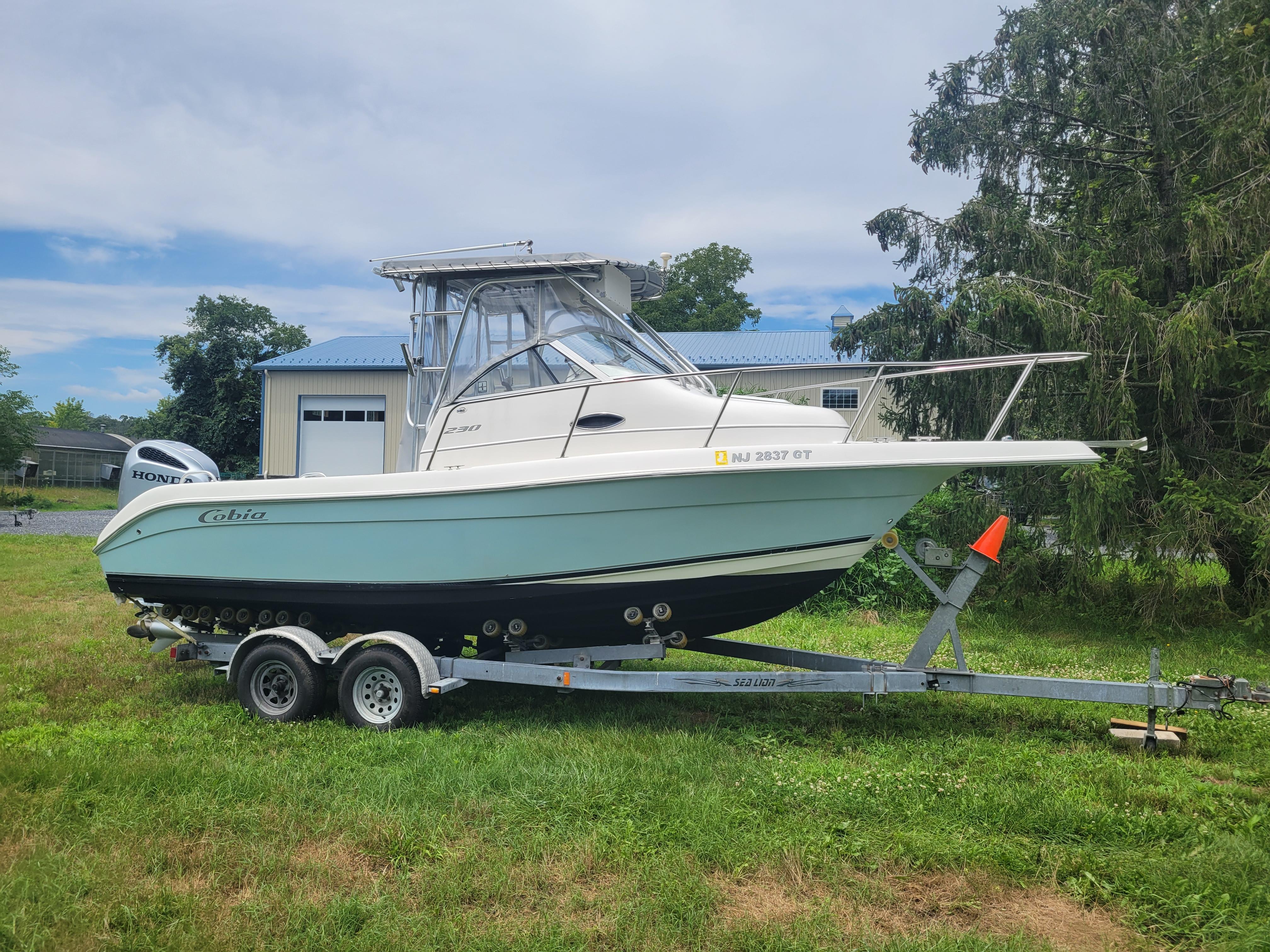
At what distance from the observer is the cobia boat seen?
207 inches

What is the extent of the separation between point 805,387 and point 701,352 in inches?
788

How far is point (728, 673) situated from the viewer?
5.25 metres

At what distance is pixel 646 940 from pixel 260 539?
4364 mm

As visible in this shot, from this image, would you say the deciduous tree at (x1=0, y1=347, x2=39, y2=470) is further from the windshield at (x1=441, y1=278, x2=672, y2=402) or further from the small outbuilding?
the windshield at (x1=441, y1=278, x2=672, y2=402)

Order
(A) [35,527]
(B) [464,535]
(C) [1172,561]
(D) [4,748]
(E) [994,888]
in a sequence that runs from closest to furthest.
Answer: (E) [994,888] → (D) [4,748] → (B) [464,535] → (C) [1172,561] → (A) [35,527]

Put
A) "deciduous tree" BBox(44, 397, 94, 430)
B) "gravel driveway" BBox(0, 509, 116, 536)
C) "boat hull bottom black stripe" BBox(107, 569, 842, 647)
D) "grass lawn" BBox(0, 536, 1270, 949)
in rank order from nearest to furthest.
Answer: "grass lawn" BBox(0, 536, 1270, 949)
"boat hull bottom black stripe" BBox(107, 569, 842, 647)
"gravel driveway" BBox(0, 509, 116, 536)
"deciduous tree" BBox(44, 397, 94, 430)

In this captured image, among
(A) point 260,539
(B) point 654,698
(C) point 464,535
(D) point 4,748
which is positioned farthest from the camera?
(B) point 654,698

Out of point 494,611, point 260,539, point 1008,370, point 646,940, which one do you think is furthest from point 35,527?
point 646,940

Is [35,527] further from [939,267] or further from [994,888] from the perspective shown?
[994,888]

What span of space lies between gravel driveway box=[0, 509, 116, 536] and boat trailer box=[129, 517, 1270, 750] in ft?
48.6

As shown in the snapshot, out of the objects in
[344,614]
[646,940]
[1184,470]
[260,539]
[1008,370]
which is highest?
[1008,370]

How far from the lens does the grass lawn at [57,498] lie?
100 ft

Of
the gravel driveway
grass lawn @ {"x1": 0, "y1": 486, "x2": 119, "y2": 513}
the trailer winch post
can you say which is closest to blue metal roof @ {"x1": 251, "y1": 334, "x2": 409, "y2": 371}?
the gravel driveway

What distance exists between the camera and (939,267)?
1290cm
